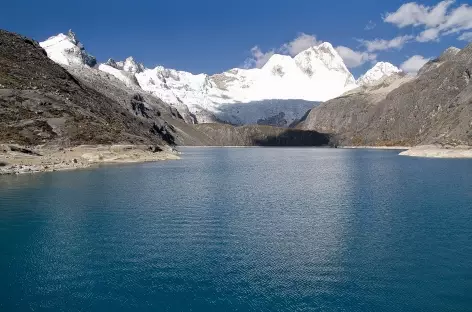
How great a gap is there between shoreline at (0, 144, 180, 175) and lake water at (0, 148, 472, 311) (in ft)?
147

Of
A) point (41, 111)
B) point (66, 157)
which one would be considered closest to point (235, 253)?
point (66, 157)

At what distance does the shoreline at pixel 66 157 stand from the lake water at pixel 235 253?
1767 inches

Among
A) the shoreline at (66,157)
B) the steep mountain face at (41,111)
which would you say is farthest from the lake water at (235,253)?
the steep mountain face at (41,111)

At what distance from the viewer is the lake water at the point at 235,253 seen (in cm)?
2634

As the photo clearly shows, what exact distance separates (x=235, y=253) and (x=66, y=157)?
10870 cm

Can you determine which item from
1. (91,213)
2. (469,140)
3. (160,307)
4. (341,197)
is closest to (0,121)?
(91,213)

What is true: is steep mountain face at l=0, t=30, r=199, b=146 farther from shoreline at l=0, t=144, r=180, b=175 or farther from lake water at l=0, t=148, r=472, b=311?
lake water at l=0, t=148, r=472, b=311

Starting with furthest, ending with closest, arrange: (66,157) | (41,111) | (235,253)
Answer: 1. (41,111)
2. (66,157)
3. (235,253)

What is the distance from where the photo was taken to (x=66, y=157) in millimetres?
131875

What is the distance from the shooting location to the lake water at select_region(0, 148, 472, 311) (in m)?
26.3

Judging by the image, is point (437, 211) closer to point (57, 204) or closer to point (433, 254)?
point (433, 254)

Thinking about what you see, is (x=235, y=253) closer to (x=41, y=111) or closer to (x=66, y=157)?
(x=66, y=157)

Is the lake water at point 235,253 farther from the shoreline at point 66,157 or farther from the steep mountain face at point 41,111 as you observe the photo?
the steep mountain face at point 41,111

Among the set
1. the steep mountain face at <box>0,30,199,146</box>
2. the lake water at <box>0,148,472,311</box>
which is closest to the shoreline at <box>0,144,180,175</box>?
the steep mountain face at <box>0,30,199,146</box>
